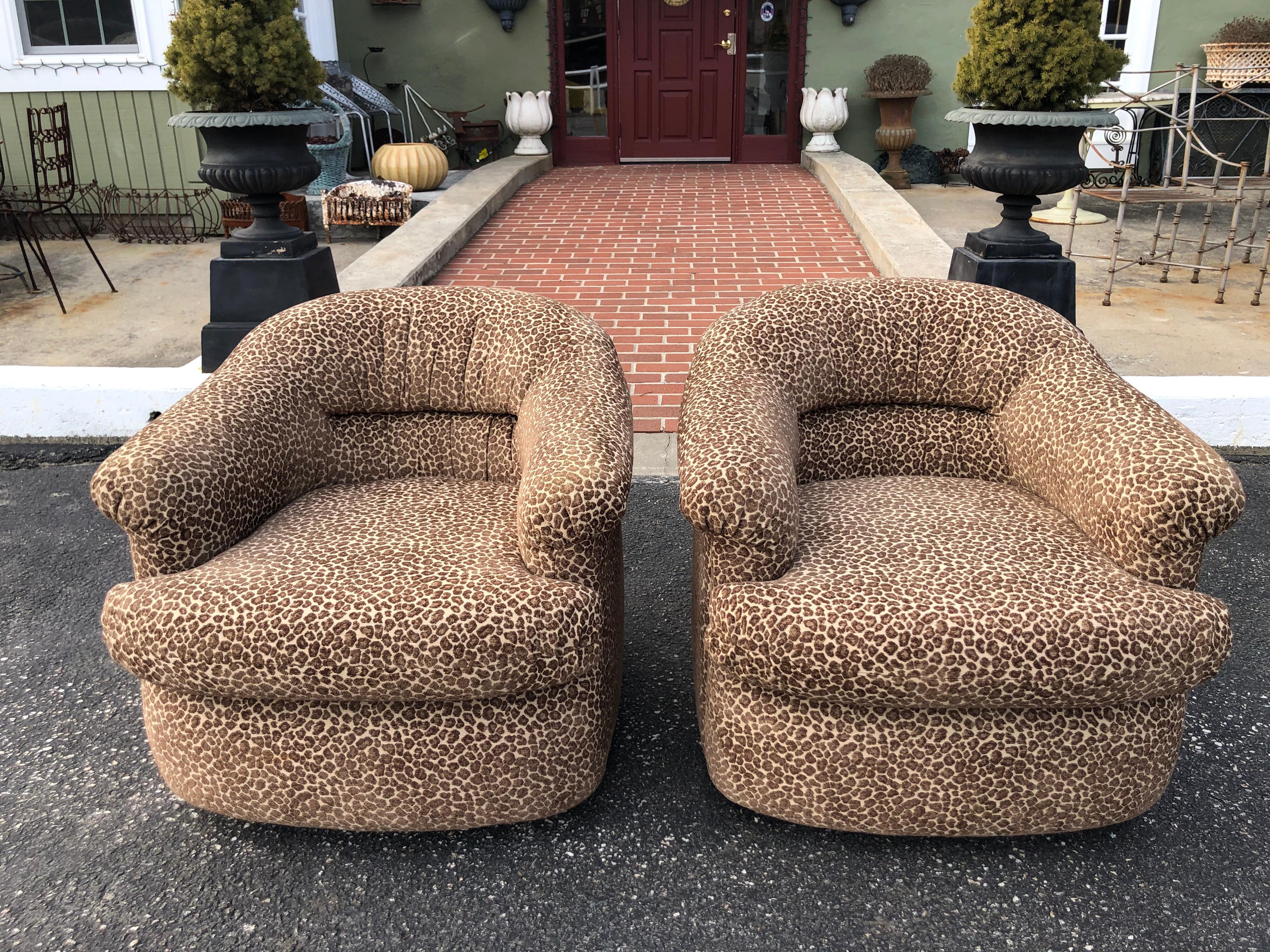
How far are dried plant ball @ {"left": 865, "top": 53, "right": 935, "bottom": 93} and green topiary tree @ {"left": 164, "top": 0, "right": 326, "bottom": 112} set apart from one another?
6244 mm

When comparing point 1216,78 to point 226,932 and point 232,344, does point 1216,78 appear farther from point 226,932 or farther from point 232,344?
point 226,932

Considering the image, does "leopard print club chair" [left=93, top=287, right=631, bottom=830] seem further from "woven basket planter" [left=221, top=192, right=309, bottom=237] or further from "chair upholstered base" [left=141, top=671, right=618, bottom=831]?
"woven basket planter" [left=221, top=192, right=309, bottom=237]

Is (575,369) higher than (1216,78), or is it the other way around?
(1216,78)

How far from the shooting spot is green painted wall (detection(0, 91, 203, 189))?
24.1 ft

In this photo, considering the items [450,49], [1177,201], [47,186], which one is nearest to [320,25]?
Result: [450,49]

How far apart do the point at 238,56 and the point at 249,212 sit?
3.62 metres

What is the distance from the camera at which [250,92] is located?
149 inches

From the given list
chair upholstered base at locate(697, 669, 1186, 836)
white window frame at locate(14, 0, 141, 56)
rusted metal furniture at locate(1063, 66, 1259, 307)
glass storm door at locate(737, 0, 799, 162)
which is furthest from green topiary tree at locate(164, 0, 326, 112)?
glass storm door at locate(737, 0, 799, 162)

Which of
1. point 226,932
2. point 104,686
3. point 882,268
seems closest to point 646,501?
point 104,686

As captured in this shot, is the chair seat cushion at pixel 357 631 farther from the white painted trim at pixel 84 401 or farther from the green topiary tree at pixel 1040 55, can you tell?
the green topiary tree at pixel 1040 55

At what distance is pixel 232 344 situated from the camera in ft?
12.9

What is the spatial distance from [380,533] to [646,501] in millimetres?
1411

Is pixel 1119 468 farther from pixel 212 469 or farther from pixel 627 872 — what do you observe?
pixel 212 469

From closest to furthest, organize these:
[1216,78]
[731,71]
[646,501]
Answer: [646,501] < [1216,78] < [731,71]
